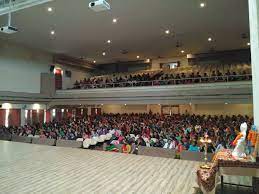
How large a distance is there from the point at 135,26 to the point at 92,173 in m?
10.1

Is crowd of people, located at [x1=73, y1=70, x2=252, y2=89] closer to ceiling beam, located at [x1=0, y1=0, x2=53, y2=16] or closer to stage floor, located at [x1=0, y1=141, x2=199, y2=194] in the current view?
ceiling beam, located at [x1=0, y1=0, x2=53, y2=16]

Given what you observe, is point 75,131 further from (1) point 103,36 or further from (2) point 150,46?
(2) point 150,46

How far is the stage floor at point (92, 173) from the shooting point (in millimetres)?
4637

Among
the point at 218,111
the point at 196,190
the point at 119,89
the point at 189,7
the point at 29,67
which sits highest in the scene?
the point at 189,7

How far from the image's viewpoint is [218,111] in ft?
61.7

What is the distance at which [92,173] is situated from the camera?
566cm

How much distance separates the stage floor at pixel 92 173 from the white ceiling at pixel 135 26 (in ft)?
23.5

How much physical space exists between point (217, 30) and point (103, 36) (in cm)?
748

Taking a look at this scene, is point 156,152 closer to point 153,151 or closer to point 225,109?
point 153,151

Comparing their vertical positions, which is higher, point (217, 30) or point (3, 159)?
point (217, 30)

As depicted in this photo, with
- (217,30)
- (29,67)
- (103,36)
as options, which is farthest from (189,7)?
(29,67)

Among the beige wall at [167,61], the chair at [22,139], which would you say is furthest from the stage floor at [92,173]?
the beige wall at [167,61]

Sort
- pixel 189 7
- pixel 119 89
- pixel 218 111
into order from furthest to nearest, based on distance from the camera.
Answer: pixel 218 111, pixel 119 89, pixel 189 7

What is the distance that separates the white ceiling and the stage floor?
716cm
